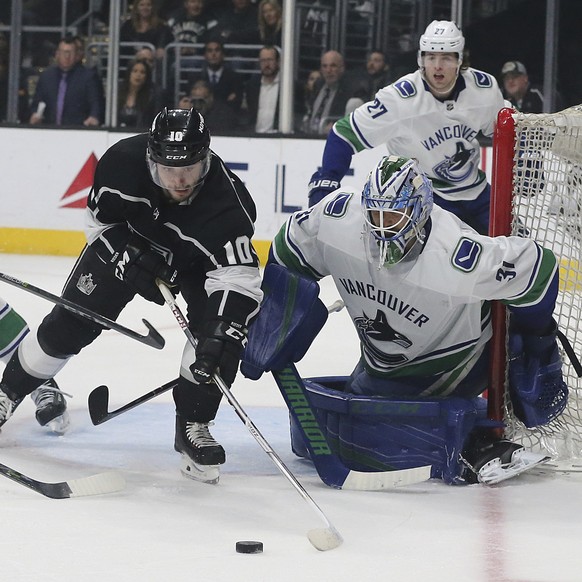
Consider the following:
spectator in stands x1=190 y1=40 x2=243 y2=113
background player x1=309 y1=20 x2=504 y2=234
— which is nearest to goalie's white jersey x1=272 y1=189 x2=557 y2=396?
background player x1=309 y1=20 x2=504 y2=234

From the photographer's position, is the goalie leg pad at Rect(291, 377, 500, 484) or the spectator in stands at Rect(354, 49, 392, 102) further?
the spectator in stands at Rect(354, 49, 392, 102)

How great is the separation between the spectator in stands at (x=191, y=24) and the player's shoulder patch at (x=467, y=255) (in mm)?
4889

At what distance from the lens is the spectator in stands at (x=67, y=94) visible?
24.6ft

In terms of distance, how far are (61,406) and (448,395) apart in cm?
106

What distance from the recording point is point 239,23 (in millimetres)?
7434

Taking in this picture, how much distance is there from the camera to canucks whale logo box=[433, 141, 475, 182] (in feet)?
14.7

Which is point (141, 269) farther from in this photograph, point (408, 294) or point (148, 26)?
point (148, 26)

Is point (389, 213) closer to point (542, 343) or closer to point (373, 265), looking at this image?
point (373, 265)

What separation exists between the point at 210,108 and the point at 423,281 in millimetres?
4728

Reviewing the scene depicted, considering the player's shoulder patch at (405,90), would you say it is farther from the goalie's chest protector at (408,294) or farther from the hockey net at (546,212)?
the goalie's chest protector at (408,294)

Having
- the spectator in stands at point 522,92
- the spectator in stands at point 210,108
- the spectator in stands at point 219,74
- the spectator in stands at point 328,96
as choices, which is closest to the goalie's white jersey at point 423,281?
the spectator in stands at point 522,92

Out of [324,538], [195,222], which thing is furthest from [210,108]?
[324,538]

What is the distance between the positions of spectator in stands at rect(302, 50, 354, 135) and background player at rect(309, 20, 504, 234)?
8.89 ft

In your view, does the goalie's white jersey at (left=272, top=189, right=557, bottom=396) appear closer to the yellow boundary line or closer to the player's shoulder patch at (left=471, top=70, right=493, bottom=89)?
the player's shoulder patch at (left=471, top=70, right=493, bottom=89)
